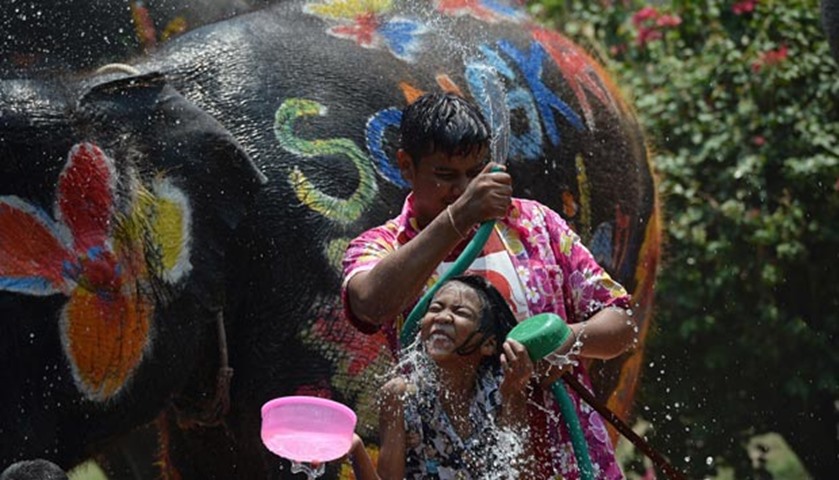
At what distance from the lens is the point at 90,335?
4312 mm

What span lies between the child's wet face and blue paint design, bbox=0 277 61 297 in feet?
3.67

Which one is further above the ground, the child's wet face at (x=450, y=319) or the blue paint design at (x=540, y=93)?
the child's wet face at (x=450, y=319)

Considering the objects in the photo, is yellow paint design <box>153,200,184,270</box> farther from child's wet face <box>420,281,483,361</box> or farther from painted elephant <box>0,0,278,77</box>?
child's wet face <box>420,281,483,361</box>

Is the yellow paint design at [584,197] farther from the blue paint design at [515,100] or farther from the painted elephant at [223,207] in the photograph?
the blue paint design at [515,100]

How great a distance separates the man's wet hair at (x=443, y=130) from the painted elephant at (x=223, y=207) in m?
1.00

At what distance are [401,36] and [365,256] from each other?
1785 millimetres

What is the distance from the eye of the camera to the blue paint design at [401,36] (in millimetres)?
5168

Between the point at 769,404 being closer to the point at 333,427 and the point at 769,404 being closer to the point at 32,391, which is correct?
the point at 32,391

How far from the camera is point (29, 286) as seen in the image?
4219 mm

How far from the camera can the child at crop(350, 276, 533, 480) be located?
133 inches

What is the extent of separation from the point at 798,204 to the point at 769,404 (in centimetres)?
72

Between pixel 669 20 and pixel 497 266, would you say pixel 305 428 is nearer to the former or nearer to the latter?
pixel 497 266

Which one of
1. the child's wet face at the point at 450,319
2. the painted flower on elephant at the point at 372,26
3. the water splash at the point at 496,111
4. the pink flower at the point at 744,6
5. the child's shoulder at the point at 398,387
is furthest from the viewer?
the pink flower at the point at 744,6

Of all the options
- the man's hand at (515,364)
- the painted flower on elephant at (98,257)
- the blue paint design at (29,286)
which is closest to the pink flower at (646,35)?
the painted flower on elephant at (98,257)
